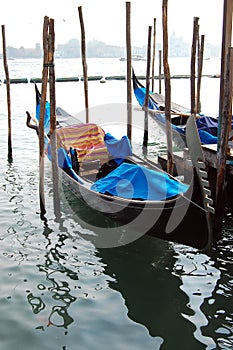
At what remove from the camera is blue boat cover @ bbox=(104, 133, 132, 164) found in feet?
16.1

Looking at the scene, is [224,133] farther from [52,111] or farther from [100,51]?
[100,51]

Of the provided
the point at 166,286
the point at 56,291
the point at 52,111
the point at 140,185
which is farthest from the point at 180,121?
the point at 56,291

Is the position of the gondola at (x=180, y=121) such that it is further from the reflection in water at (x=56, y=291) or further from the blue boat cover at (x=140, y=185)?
the reflection in water at (x=56, y=291)

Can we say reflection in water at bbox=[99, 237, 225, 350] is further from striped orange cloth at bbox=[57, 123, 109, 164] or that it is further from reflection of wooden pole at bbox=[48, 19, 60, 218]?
striped orange cloth at bbox=[57, 123, 109, 164]

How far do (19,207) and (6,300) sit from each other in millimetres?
1890

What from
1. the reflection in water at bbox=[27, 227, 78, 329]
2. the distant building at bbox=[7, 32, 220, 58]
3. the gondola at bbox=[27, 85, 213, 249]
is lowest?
the reflection in water at bbox=[27, 227, 78, 329]

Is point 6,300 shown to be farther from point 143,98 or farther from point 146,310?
point 143,98

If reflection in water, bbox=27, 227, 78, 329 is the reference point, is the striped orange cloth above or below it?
above

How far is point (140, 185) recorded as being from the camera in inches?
142

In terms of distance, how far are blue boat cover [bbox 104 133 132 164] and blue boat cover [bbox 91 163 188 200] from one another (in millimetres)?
1096

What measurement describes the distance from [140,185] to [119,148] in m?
1.45

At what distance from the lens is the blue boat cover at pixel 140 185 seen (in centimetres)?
346

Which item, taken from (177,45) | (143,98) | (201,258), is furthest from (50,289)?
(177,45)

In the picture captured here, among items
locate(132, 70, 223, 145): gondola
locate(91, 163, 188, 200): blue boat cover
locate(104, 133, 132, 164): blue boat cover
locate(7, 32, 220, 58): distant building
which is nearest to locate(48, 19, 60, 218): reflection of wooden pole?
locate(91, 163, 188, 200): blue boat cover
